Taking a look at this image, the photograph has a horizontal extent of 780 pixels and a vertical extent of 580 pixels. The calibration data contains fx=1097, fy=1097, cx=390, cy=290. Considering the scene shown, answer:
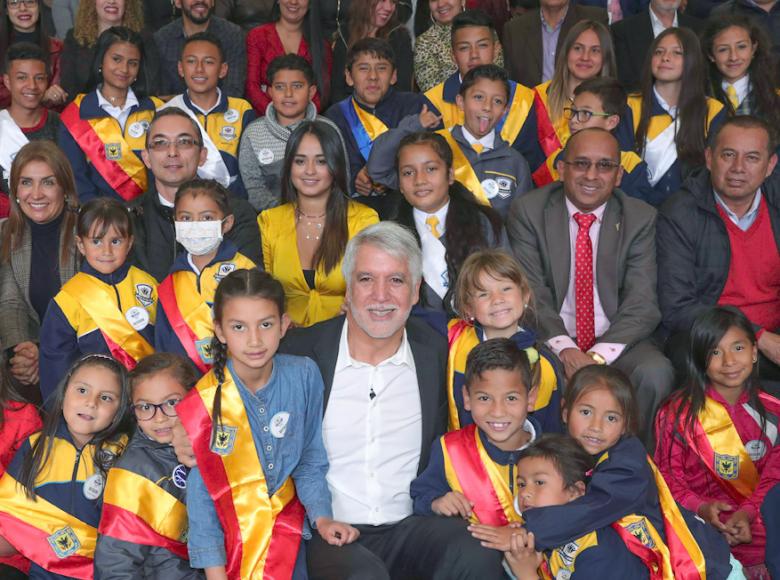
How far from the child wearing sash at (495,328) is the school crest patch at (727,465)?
24.6 inches

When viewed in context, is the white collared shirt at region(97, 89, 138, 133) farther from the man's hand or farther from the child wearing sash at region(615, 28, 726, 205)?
the man's hand

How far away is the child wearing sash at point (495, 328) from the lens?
3.80 m

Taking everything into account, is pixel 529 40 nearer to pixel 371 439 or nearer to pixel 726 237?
pixel 726 237

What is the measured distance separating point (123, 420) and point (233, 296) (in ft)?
2.07

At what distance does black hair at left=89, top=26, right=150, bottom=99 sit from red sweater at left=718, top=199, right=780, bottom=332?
3099mm

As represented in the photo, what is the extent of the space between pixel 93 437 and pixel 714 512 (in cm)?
217

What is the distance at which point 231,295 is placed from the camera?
11.4 ft

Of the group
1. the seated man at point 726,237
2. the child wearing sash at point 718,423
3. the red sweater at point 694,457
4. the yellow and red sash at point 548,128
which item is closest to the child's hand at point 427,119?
the yellow and red sash at point 548,128

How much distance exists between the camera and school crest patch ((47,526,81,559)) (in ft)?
11.7

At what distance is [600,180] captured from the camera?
4648 millimetres

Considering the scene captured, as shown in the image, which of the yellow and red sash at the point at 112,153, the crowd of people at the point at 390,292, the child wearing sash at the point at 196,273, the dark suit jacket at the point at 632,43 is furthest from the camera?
the dark suit jacket at the point at 632,43

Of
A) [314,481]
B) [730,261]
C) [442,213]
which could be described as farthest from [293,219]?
[730,261]

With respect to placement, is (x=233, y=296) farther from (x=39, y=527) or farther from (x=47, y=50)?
(x=47, y=50)

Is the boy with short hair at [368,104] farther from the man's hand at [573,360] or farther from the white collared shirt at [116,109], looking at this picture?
the man's hand at [573,360]
